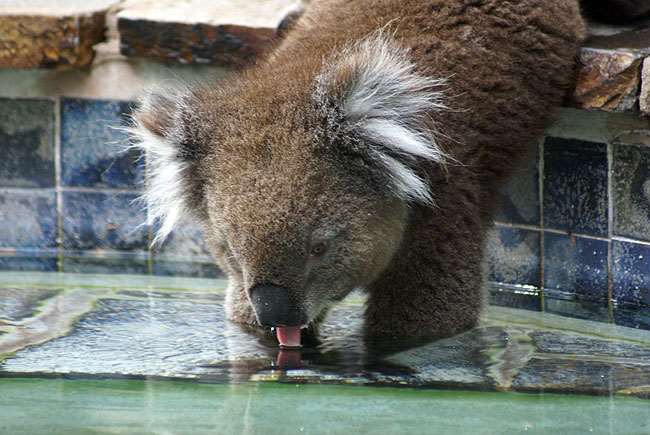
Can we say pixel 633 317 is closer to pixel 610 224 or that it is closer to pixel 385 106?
pixel 610 224

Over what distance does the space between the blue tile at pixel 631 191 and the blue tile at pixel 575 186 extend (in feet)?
0.17

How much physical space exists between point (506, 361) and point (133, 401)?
3.59 ft

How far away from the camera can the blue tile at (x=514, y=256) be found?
4711 millimetres

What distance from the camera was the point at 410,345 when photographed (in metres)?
3.95

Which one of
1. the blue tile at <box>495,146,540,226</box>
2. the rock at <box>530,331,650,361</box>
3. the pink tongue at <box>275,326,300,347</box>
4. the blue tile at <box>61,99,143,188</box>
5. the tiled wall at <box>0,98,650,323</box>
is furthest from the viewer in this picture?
the blue tile at <box>61,99,143,188</box>

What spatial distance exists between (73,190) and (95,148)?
0.20 meters

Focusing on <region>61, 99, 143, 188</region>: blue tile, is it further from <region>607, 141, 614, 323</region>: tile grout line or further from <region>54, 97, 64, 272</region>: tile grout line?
<region>607, 141, 614, 323</region>: tile grout line

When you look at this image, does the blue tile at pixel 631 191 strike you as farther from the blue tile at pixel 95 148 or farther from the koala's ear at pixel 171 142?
the blue tile at pixel 95 148

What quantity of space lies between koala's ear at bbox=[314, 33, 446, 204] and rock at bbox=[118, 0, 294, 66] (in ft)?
4.13

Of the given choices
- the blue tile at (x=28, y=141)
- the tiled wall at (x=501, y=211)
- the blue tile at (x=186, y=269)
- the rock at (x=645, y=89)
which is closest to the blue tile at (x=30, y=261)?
the tiled wall at (x=501, y=211)

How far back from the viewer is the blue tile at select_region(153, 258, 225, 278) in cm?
506

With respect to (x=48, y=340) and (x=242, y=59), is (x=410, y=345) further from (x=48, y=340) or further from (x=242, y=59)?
(x=242, y=59)

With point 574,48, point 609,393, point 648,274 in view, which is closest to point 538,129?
point 574,48

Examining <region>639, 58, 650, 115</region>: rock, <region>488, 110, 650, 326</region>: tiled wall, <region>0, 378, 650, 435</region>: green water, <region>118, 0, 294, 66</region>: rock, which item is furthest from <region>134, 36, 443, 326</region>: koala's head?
<region>118, 0, 294, 66</region>: rock
